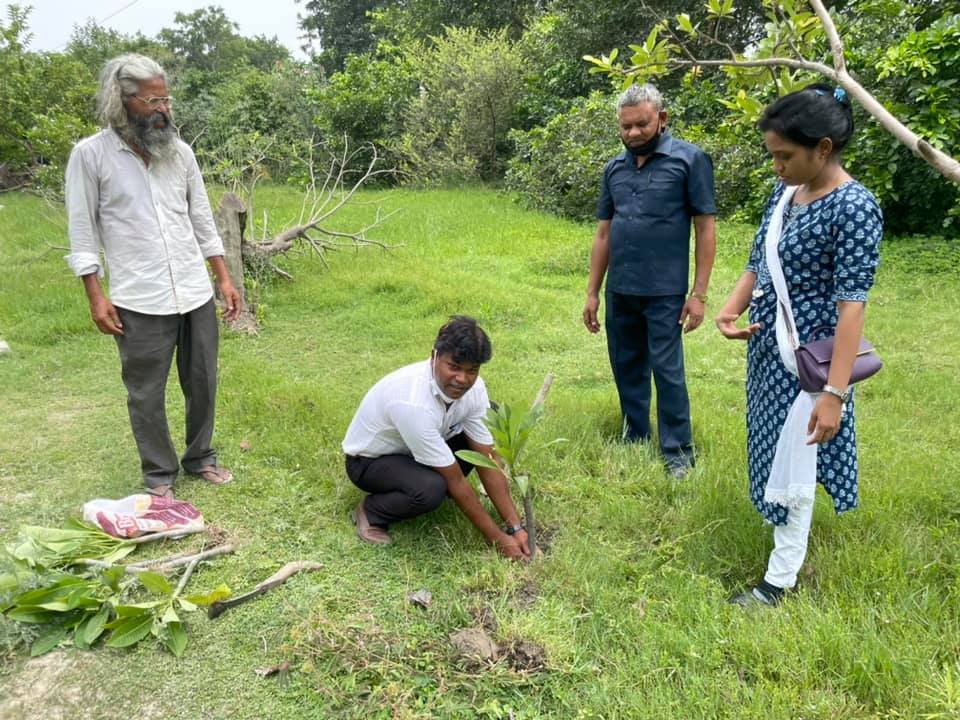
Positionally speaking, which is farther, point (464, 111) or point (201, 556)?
point (464, 111)

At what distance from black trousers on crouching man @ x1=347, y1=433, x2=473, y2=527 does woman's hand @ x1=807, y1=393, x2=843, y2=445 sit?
4.32 ft

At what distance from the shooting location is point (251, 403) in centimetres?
439

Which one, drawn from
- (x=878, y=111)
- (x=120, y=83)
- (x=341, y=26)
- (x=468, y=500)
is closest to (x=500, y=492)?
(x=468, y=500)

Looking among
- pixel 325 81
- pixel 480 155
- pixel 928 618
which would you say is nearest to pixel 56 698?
pixel 928 618

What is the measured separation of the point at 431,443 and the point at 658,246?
4.40 feet

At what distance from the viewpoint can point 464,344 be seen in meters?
2.53

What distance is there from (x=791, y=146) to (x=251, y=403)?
3.35 metres

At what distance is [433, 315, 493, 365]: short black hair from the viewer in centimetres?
253

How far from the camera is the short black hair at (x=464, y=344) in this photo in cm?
253

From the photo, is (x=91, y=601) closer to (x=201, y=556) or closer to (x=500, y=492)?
(x=201, y=556)

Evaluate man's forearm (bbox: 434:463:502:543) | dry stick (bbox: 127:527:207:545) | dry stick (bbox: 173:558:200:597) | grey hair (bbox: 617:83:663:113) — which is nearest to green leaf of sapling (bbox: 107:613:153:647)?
dry stick (bbox: 173:558:200:597)

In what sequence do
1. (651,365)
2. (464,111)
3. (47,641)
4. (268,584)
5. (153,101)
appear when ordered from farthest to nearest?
(464,111) < (651,365) < (153,101) < (268,584) < (47,641)

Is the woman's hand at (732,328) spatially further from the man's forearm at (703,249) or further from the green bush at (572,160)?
the green bush at (572,160)

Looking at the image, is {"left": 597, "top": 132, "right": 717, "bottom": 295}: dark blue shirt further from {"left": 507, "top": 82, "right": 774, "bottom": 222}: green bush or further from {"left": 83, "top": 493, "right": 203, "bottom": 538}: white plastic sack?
{"left": 507, "top": 82, "right": 774, "bottom": 222}: green bush
